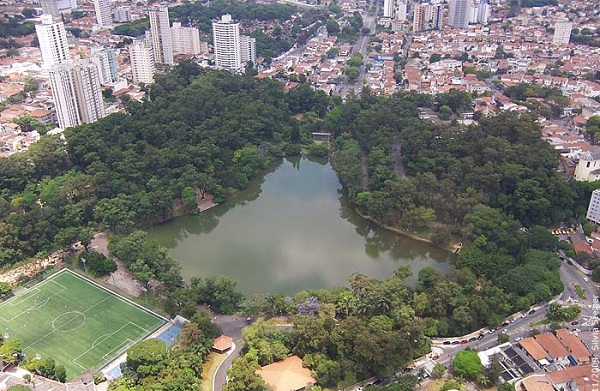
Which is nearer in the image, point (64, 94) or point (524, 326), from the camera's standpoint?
point (524, 326)

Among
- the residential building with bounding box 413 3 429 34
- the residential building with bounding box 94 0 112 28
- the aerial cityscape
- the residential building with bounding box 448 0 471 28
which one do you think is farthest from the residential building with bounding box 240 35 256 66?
the residential building with bounding box 448 0 471 28

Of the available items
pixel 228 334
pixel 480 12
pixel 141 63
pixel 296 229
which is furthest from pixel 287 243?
pixel 480 12

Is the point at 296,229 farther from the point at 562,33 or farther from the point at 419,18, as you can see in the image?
the point at 419,18

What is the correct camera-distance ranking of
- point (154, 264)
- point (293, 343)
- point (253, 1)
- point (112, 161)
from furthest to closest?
point (253, 1)
point (112, 161)
point (154, 264)
point (293, 343)

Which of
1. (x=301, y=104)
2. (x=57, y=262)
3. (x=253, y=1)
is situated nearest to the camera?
(x=57, y=262)

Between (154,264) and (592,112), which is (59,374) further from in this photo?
(592,112)

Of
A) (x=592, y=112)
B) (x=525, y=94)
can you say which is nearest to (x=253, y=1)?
(x=525, y=94)

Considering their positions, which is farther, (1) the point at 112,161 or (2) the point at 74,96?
(2) the point at 74,96

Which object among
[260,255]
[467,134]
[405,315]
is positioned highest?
[467,134]
